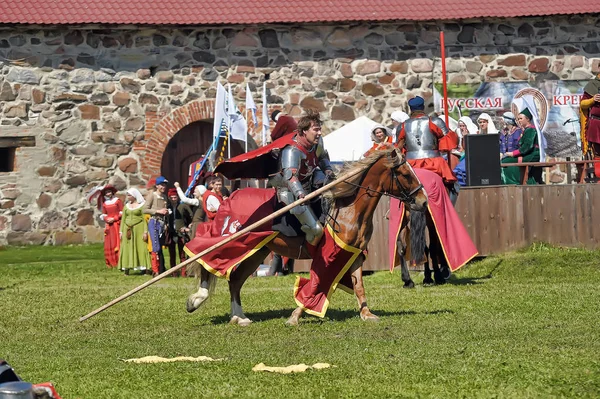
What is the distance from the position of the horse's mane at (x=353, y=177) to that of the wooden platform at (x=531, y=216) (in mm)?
6446

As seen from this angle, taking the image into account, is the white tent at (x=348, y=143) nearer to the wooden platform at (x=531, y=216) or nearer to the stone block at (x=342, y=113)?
the stone block at (x=342, y=113)

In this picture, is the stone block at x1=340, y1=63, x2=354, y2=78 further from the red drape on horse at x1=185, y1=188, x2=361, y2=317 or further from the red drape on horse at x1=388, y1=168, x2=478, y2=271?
the red drape on horse at x1=185, y1=188, x2=361, y2=317

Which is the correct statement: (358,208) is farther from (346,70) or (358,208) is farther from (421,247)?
(346,70)

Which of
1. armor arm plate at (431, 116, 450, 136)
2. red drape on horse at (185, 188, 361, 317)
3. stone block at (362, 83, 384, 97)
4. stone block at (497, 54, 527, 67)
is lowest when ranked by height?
red drape on horse at (185, 188, 361, 317)

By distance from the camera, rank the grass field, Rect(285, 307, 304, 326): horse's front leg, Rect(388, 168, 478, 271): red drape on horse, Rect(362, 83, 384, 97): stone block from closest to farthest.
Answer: the grass field → Rect(285, 307, 304, 326): horse's front leg → Rect(388, 168, 478, 271): red drape on horse → Rect(362, 83, 384, 97): stone block

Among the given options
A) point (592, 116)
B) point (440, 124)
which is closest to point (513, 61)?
point (592, 116)

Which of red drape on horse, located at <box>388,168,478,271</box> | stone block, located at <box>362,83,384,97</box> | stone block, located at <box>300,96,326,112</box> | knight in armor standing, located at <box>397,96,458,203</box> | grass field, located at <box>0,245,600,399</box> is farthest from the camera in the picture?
stone block, located at <box>362,83,384,97</box>

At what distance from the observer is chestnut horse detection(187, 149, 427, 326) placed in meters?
12.0

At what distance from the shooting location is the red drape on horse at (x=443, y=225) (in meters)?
15.9

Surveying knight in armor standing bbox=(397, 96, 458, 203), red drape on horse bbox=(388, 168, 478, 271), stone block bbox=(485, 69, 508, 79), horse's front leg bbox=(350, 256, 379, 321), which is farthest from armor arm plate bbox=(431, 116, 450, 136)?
stone block bbox=(485, 69, 508, 79)

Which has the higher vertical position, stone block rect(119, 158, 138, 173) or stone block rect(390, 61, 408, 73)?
stone block rect(390, 61, 408, 73)

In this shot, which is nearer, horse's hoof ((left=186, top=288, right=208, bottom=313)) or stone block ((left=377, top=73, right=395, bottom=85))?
horse's hoof ((left=186, top=288, right=208, bottom=313))

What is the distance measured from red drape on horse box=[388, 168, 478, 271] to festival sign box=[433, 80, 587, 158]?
10.1 m

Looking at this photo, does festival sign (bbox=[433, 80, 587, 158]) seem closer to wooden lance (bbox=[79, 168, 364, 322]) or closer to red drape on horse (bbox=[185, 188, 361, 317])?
red drape on horse (bbox=[185, 188, 361, 317])
